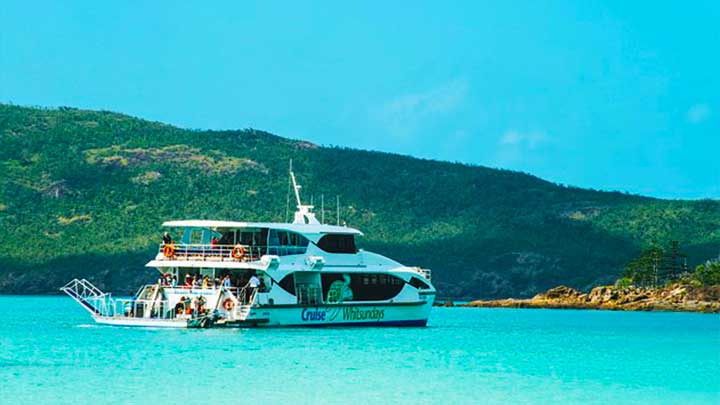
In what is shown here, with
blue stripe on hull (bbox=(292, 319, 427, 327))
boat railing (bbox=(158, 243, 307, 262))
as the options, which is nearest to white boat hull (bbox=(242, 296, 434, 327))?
blue stripe on hull (bbox=(292, 319, 427, 327))

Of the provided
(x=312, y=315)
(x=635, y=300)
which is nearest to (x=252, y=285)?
(x=312, y=315)

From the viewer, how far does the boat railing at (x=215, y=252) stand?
5016cm

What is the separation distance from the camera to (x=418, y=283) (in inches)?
2207

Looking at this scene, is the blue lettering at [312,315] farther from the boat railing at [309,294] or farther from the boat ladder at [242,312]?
the boat ladder at [242,312]

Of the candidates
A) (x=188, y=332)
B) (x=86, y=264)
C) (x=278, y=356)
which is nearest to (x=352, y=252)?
(x=188, y=332)

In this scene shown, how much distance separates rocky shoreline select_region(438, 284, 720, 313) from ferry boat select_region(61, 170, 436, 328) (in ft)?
163

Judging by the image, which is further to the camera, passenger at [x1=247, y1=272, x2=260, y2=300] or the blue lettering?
the blue lettering

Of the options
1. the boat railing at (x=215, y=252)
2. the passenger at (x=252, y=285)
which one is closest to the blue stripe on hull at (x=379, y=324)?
the passenger at (x=252, y=285)

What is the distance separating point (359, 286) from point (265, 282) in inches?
202

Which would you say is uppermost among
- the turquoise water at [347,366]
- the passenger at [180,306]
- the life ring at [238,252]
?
the life ring at [238,252]

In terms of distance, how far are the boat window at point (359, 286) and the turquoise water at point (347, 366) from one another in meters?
1.42

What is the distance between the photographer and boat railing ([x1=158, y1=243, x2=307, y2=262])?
50156 millimetres

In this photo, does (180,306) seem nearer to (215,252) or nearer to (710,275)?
(215,252)

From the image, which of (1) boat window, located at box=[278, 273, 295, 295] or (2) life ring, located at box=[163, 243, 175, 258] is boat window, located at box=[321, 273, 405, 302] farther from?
(2) life ring, located at box=[163, 243, 175, 258]
